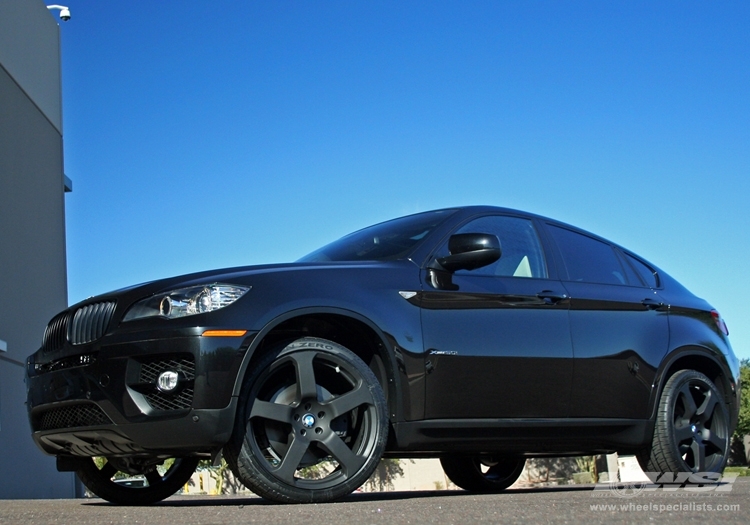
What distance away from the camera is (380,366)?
5.18 m

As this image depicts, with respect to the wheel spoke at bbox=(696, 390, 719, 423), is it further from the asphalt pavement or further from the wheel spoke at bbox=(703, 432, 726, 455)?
the asphalt pavement

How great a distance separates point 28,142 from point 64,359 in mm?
15499

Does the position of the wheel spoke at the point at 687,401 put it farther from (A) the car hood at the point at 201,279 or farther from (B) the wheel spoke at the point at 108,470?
(B) the wheel spoke at the point at 108,470

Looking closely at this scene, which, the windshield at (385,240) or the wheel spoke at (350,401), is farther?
the windshield at (385,240)

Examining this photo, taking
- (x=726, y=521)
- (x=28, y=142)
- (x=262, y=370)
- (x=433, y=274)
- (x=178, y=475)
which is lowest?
(x=178, y=475)

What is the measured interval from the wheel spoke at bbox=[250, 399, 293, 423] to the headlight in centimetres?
50

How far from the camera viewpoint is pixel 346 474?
4781 mm

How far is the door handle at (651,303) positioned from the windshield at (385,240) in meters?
1.50

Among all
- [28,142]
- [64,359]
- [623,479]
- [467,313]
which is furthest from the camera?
[28,142]

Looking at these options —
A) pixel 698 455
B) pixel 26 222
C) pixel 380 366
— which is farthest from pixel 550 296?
pixel 26 222

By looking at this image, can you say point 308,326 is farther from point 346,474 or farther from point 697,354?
point 697,354

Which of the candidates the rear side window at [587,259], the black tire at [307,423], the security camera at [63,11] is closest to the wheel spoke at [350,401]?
the black tire at [307,423]

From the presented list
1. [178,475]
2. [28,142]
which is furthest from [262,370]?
[28,142]

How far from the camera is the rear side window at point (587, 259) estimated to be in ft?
21.2
